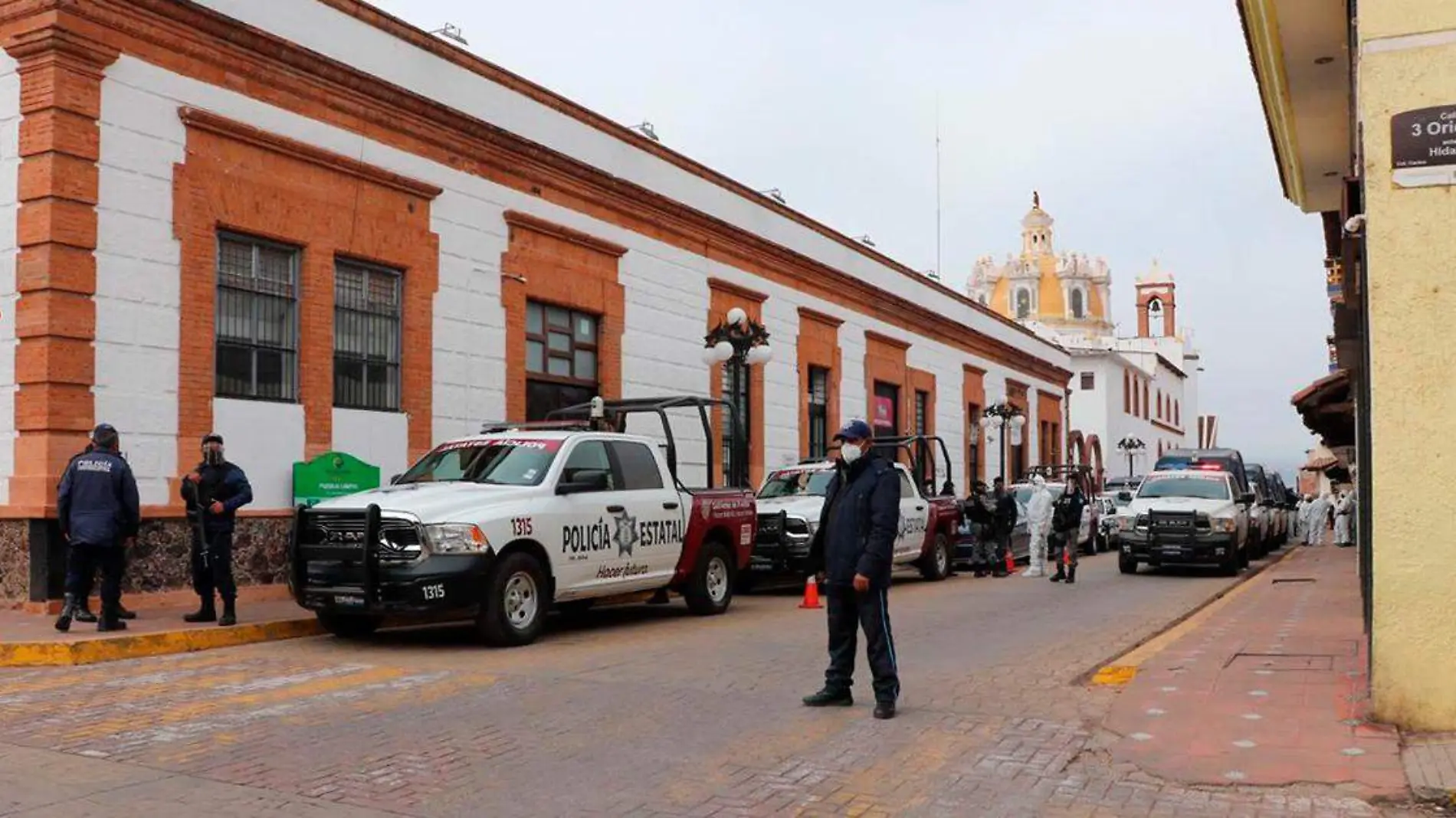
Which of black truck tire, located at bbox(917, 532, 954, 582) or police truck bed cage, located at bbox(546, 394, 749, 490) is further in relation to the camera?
black truck tire, located at bbox(917, 532, 954, 582)

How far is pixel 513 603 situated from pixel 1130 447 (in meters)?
48.8

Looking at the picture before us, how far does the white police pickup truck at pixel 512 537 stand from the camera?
10.9 meters

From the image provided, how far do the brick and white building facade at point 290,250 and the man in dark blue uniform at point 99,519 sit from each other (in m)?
1.37

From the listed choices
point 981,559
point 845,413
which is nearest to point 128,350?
point 981,559

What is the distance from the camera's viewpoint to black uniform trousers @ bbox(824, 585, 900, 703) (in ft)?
25.8

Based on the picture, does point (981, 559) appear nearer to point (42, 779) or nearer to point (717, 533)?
point (717, 533)

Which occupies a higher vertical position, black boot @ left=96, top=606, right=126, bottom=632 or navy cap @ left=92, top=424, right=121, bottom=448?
navy cap @ left=92, top=424, right=121, bottom=448

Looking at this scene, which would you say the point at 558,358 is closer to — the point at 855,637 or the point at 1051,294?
the point at 855,637

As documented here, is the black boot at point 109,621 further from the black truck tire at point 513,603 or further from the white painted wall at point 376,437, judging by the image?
the white painted wall at point 376,437

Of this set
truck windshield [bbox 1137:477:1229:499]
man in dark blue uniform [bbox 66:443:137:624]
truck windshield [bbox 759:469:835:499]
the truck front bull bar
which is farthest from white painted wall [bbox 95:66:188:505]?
truck windshield [bbox 1137:477:1229:499]

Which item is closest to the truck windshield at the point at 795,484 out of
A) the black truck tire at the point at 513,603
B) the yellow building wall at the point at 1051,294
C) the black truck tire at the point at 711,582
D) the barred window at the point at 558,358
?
the barred window at the point at 558,358

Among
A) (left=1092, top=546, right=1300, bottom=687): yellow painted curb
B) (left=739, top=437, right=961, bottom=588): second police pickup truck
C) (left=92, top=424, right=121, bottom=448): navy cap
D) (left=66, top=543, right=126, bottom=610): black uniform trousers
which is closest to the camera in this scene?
(left=1092, top=546, right=1300, bottom=687): yellow painted curb

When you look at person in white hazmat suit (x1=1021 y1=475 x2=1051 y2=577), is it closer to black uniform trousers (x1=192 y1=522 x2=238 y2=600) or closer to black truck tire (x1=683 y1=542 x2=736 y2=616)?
black truck tire (x1=683 y1=542 x2=736 y2=616)

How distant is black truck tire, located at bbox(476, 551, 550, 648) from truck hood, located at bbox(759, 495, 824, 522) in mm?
6110
